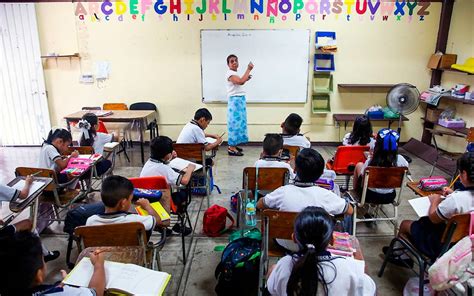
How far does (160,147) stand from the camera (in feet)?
9.09

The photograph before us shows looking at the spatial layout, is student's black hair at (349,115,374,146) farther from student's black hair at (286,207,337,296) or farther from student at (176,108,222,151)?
student's black hair at (286,207,337,296)

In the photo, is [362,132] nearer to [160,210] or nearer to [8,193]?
[160,210]

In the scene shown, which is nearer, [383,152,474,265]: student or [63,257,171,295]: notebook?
[63,257,171,295]: notebook

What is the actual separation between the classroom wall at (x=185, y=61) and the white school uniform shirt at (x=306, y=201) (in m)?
4.09

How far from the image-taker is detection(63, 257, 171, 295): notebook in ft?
4.70

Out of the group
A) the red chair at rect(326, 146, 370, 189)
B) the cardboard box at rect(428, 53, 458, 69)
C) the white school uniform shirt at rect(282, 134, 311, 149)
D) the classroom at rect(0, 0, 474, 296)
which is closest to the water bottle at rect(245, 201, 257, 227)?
the classroom at rect(0, 0, 474, 296)

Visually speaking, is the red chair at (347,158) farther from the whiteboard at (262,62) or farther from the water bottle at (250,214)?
the whiteboard at (262,62)

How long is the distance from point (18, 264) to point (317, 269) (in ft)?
3.41

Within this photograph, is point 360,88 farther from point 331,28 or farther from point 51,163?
point 51,163

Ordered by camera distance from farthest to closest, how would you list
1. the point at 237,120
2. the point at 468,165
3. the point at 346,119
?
the point at 346,119 < the point at 237,120 < the point at 468,165

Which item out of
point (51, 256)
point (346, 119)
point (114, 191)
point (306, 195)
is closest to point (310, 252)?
point (306, 195)

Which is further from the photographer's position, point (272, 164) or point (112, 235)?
point (272, 164)

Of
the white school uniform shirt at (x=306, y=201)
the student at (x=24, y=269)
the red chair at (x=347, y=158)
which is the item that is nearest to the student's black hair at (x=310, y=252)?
the white school uniform shirt at (x=306, y=201)

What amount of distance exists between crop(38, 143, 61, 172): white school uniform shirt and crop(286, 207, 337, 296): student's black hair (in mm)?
2574
